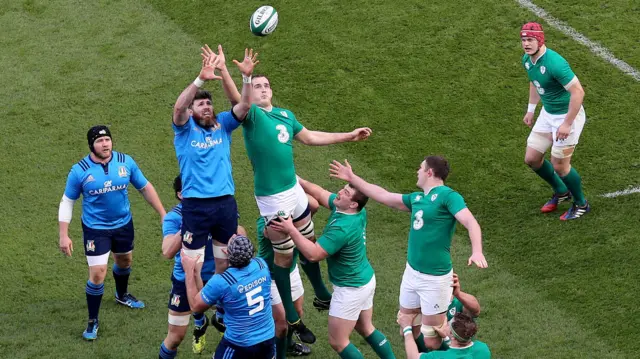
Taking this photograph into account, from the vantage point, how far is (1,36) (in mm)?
17062

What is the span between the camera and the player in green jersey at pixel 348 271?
916 centimetres

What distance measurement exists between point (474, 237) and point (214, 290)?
2.32 m

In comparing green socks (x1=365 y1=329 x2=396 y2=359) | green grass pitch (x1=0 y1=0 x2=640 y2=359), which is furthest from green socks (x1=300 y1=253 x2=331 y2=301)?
green socks (x1=365 y1=329 x2=396 y2=359)

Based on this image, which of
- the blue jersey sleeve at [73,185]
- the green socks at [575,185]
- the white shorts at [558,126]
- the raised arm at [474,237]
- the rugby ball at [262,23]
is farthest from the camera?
the green socks at [575,185]

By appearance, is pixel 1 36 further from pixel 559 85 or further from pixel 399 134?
pixel 559 85

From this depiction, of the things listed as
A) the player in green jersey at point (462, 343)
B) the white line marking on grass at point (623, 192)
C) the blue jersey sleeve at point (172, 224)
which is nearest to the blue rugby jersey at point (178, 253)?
the blue jersey sleeve at point (172, 224)

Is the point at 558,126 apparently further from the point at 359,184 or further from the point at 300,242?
the point at 300,242

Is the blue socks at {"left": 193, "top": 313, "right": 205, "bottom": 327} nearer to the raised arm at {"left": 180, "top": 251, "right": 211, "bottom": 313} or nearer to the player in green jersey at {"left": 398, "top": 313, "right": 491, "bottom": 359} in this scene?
the raised arm at {"left": 180, "top": 251, "right": 211, "bottom": 313}

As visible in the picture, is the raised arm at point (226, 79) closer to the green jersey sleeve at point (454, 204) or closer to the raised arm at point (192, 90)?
the raised arm at point (192, 90)

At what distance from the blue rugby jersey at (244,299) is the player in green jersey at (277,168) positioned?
99 centimetres

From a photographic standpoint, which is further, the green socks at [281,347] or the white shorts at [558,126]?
the white shorts at [558,126]

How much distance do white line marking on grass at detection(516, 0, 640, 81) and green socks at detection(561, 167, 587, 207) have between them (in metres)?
3.56

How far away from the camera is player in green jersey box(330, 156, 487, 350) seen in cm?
913

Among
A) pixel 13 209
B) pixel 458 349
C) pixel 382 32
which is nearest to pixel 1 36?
pixel 13 209
